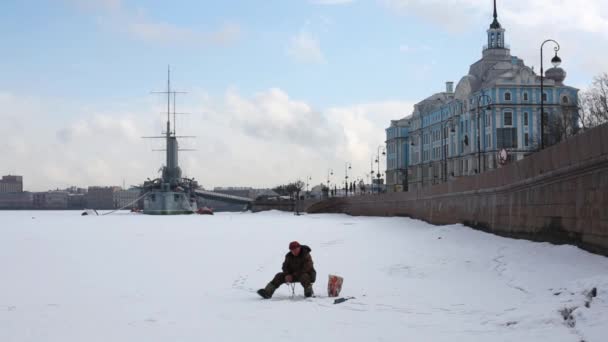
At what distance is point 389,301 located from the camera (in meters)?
15.3

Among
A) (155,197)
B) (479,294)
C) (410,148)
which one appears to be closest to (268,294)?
(479,294)

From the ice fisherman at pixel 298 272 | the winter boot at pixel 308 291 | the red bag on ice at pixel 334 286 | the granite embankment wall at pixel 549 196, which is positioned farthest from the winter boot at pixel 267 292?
the granite embankment wall at pixel 549 196

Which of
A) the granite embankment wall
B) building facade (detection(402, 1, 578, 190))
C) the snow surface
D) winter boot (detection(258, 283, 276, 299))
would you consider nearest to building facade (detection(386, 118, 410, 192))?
building facade (detection(402, 1, 578, 190))

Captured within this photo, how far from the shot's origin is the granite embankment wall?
17703 millimetres

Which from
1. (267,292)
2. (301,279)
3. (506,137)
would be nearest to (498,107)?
(506,137)

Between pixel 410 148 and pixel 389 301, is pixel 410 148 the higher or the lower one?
the higher one

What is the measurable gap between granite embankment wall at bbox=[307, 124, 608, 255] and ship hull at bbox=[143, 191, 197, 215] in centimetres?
12507

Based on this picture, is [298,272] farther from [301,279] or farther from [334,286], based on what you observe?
[334,286]

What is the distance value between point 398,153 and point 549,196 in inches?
4351

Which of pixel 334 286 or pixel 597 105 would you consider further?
pixel 597 105

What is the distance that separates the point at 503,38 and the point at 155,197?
→ 294 ft

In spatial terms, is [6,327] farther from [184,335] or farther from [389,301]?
[389,301]

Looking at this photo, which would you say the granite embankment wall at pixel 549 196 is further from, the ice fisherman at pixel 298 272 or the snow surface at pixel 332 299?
the ice fisherman at pixel 298 272

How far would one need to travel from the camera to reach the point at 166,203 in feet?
531
